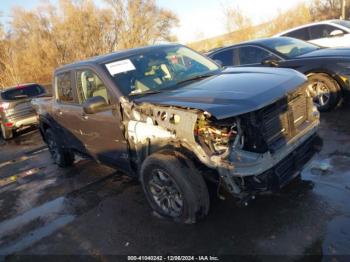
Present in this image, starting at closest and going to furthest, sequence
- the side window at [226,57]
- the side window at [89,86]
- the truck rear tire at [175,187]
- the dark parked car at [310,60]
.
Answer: the truck rear tire at [175,187]
the side window at [89,86]
the dark parked car at [310,60]
the side window at [226,57]

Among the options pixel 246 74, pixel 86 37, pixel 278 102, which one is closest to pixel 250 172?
pixel 278 102

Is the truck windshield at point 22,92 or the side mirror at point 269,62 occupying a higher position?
the truck windshield at point 22,92

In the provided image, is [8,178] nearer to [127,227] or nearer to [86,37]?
[127,227]

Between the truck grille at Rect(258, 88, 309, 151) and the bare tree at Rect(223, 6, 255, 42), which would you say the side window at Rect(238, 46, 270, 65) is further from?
the bare tree at Rect(223, 6, 255, 42)

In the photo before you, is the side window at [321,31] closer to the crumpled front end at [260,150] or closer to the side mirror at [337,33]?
the side mirror at [337,33]

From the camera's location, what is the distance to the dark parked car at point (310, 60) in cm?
637

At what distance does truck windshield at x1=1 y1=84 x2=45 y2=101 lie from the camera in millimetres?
10539

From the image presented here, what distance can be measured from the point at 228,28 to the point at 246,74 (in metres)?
24.0

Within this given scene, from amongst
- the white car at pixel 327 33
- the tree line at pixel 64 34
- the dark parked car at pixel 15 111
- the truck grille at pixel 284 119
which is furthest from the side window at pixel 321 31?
the tree line at pixel 64 34

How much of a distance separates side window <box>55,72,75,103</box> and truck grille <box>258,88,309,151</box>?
3.04 meters

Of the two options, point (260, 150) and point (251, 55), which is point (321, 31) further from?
point (260, 150)

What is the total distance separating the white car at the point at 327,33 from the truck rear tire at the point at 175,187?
7.89 m

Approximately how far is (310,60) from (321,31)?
4209 millimetres

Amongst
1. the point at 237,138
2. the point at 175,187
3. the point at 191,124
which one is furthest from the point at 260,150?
the point at 175,187
